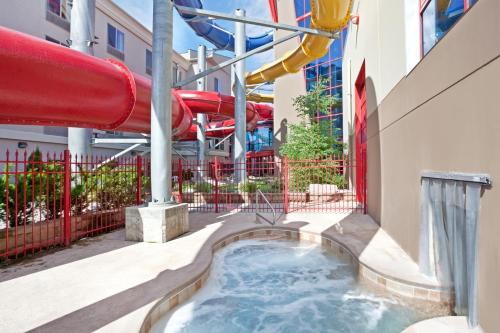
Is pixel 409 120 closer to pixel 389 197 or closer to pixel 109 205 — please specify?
pixel 389 197

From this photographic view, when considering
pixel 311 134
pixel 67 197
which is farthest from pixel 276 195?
pixel 67 197

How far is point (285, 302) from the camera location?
3963 millimetres

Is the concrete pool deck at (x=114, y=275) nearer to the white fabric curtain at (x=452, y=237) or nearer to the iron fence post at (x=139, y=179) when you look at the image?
the white fabric curtain at (x=452, y=237)

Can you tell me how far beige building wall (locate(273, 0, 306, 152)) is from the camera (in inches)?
665

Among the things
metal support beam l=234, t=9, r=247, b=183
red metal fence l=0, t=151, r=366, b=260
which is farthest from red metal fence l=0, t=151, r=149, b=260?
metal support beam l=234, t=9, r=247, b=183

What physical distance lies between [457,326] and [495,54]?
103 inches

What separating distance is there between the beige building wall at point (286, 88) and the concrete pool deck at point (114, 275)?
11184mm

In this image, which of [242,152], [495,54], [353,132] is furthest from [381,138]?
[242,152]

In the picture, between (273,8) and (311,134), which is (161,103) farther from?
(273,8)

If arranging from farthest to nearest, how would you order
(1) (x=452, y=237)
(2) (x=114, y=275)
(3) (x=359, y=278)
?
(3) (x=359, y=278) < (2) (x=114, y=275) < (1) (x=452, y=237)

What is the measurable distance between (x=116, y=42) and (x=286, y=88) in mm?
11098

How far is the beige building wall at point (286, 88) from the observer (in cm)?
1689

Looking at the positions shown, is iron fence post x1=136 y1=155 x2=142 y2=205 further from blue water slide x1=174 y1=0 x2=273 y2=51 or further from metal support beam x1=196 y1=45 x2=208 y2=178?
blue water slide x1=174 y1=0 x2=273 y2=51

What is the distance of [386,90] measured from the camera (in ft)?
20.3
